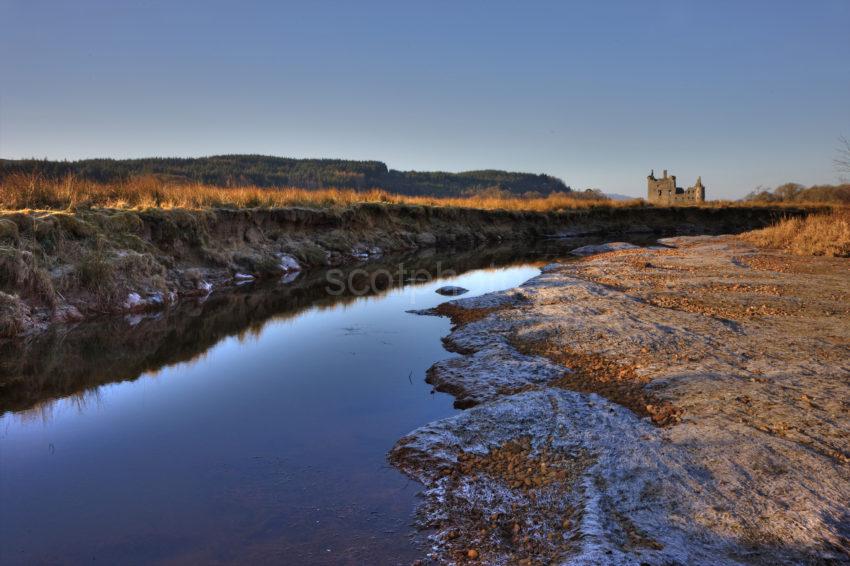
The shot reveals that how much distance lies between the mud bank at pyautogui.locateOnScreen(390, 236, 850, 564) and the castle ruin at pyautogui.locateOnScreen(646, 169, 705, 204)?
2314 inches

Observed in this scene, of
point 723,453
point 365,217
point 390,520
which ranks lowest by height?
point 390,520

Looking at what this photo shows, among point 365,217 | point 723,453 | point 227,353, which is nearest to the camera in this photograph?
point 723,453

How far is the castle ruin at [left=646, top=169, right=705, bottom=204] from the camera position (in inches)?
2436

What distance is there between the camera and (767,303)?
10.1 meters

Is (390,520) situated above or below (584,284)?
below

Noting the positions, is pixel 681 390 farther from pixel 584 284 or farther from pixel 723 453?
pixel 584 284

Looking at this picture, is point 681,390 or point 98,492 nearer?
point 98,492

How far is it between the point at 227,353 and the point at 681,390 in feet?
23.4

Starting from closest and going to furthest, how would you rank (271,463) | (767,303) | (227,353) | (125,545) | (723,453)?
1. (125,545)
2. (723,453)
3. (271,463)
4. (227,353)
5. (767,303)

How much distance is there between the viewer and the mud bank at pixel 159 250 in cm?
1048

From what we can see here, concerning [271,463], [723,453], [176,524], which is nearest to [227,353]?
[271,463]

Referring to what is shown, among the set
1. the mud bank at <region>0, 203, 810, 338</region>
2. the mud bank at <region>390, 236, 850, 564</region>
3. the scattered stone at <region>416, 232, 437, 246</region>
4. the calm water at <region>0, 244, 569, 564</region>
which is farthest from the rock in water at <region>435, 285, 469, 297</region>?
the scattered stone at <region>416, 232, 437, 246</region>

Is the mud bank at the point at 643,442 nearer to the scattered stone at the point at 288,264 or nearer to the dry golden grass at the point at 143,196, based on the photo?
the scattered stone at the point at 288,264

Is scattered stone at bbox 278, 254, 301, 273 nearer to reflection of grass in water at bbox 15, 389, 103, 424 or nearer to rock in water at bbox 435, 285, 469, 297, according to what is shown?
rock in water at bbox 435, 285, 469, 297
